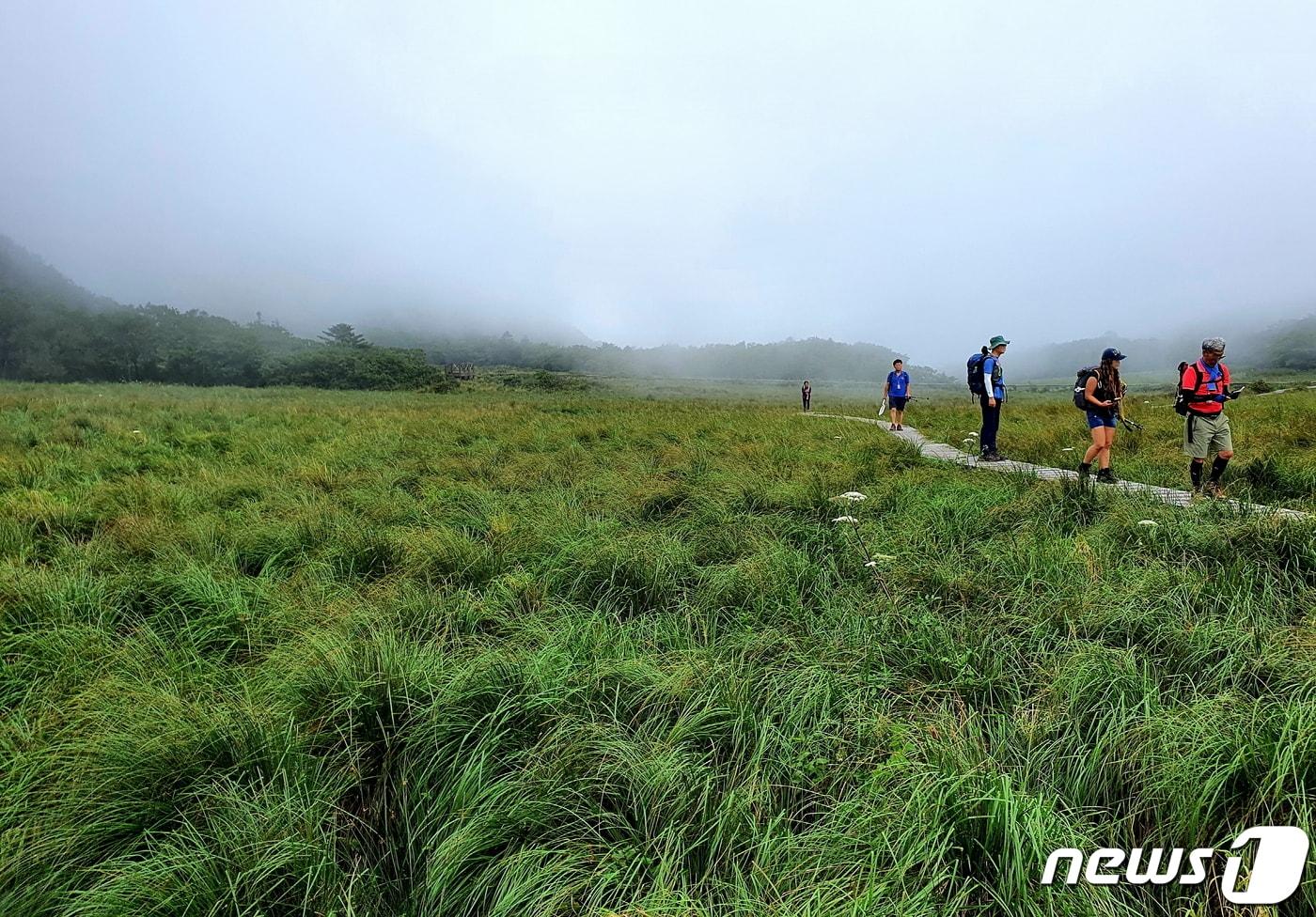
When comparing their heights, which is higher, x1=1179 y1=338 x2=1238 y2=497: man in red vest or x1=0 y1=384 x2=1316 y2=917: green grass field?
x1=1179 y1=338 x2=1238 y2=497: man in red vest

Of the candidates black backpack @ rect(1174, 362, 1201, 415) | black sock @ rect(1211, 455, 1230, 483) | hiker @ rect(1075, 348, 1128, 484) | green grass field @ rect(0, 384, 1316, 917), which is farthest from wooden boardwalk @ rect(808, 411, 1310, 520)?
black backpack @ rect(1174, 362, 1201, 415)

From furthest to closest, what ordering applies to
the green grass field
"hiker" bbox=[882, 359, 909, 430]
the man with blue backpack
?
"hiker" bbox=[882, 359, 909, 430] → the man with blue backpack → the green grass field

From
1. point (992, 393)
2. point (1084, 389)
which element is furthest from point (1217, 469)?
point (992, 393)

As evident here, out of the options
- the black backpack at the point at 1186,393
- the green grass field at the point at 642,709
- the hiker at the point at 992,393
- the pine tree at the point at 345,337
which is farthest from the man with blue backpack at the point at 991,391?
the pine tree at the point at 345,337

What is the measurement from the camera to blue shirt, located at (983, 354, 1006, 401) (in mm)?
9258

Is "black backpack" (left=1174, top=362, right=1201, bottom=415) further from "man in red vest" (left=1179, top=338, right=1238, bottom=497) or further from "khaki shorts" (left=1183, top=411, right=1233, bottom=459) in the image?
"khaki shorts" (left=1183, top=411, right=1233, bottom=459)

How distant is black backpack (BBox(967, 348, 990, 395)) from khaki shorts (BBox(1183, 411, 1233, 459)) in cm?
326

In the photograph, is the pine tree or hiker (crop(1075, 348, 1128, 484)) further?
the pine tree

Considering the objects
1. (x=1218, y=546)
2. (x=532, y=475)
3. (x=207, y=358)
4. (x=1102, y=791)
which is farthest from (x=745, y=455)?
(x=207, y=358)

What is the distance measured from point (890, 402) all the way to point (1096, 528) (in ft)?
37.4

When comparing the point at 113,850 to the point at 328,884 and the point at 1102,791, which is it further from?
the point at 1102,791

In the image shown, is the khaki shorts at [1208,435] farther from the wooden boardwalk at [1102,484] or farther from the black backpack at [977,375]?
the black backpack at [977,375]

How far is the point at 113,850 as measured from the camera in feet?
5.89

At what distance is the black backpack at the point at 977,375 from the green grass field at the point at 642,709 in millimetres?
4806
